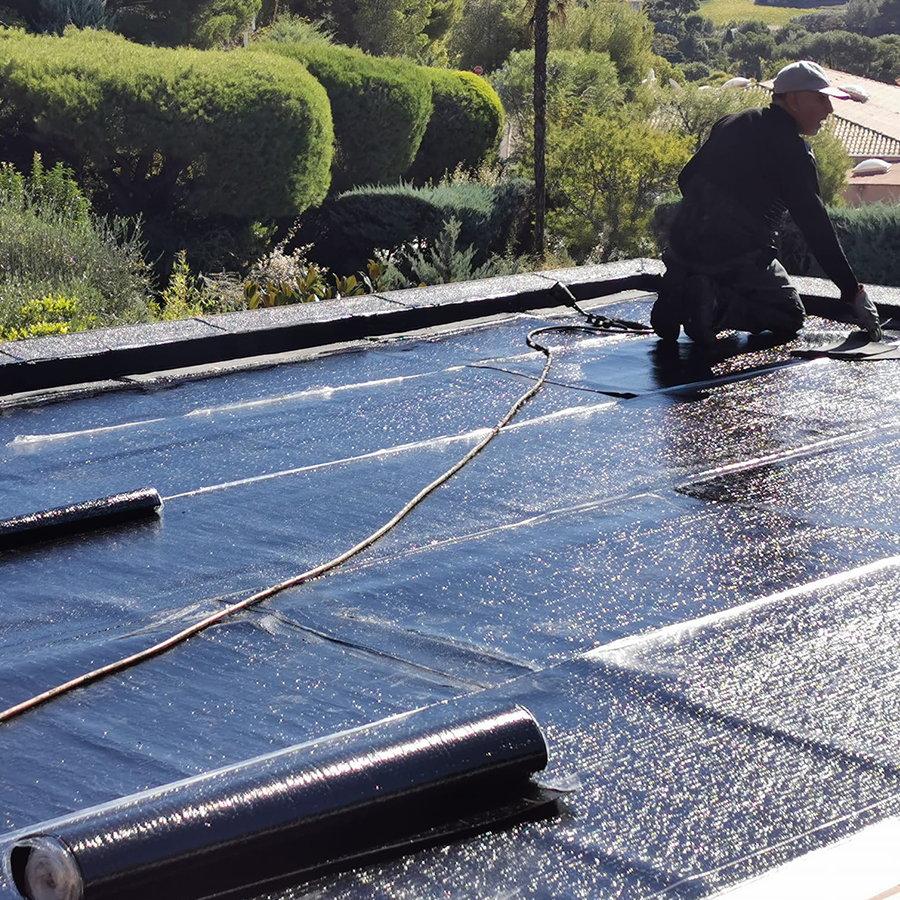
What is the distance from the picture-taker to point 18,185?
45.1 ft

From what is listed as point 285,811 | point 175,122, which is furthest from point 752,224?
point 175,122

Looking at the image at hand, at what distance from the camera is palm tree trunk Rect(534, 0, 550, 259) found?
1941 cm

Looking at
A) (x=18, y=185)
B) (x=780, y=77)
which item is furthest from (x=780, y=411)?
(x=18, y=185)

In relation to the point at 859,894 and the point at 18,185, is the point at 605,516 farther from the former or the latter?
the point at 18,185

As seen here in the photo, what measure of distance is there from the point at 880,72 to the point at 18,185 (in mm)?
82051

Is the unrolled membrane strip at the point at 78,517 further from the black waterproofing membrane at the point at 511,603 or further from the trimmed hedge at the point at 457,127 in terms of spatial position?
the trimmed hedge at the point at 457,127

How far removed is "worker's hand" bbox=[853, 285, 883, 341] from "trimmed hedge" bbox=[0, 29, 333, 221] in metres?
13.4

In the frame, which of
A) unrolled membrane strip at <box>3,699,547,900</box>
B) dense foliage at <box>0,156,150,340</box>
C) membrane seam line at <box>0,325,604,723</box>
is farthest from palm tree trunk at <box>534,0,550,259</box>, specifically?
unrolled membrane strip at <box>3,699,547,900</box>

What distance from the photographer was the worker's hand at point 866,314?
7.39 metres

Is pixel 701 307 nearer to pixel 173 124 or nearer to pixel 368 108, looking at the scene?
pixel 173 124

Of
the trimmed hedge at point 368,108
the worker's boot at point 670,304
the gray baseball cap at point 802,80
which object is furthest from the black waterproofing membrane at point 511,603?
the trimmed hedge at point 368,108

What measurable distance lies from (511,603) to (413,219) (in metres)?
15.4

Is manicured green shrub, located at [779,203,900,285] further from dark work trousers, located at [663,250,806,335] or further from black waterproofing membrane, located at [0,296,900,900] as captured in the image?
black waterproofing membrane, located at [0,296,900,900]

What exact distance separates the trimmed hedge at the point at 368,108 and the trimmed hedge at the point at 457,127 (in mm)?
1161
